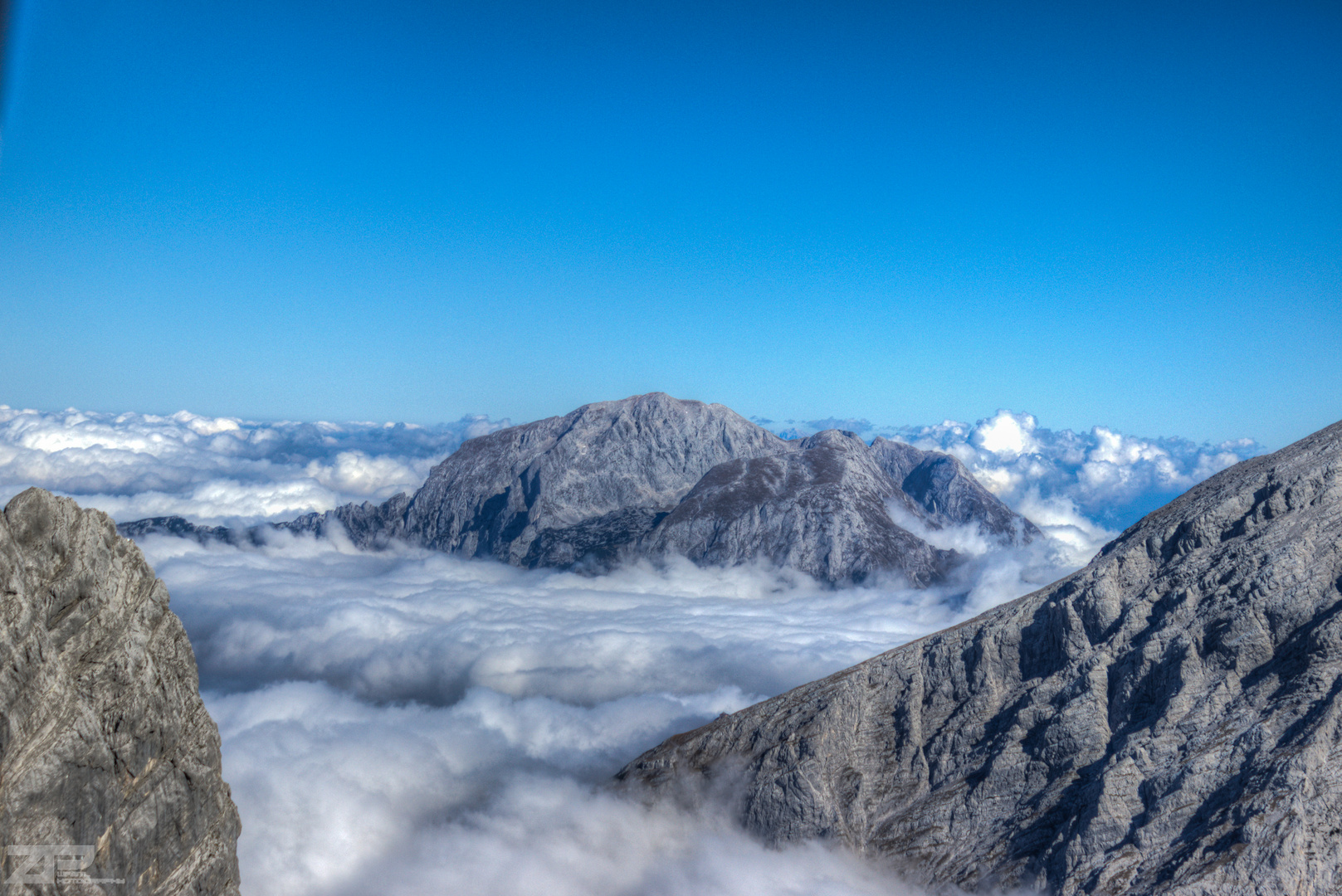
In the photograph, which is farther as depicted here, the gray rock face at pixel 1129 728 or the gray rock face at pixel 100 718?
the gray rock face at pixel 1129 728

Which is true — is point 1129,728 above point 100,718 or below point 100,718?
below

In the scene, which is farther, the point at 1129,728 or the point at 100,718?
the point at 1129,728

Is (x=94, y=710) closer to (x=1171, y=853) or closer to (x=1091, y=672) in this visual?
(x=1171, y=853)

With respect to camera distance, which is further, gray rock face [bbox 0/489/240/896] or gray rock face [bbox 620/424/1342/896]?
gray rock face [bbox 620/424/1342/896]
